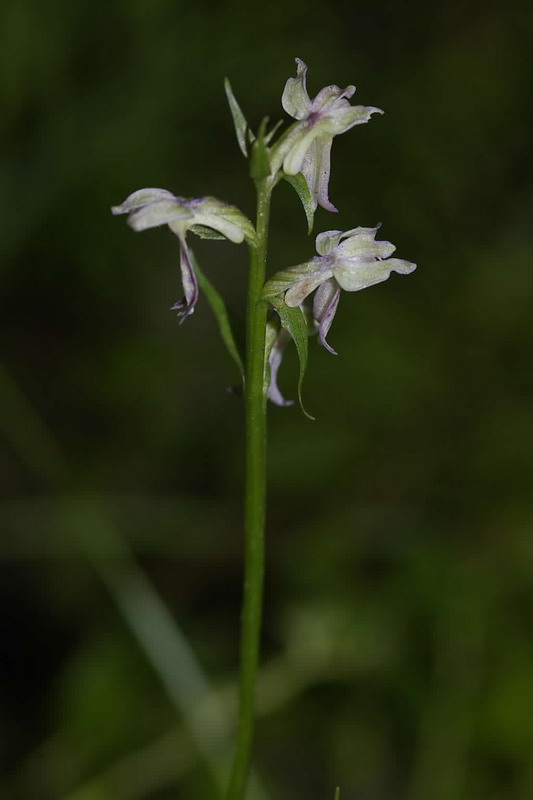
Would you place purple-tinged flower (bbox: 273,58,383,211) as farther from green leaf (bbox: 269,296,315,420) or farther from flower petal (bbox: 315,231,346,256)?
green leaf (bbox: 269,296,315,420)

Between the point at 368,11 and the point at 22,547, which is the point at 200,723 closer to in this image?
the point at 22,547

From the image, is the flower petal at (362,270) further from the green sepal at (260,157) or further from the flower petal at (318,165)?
the green sepal at (260,157)

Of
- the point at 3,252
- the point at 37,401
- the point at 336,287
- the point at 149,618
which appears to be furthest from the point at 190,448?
the point at 336,287

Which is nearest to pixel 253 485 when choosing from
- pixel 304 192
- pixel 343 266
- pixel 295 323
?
pixel 295 323

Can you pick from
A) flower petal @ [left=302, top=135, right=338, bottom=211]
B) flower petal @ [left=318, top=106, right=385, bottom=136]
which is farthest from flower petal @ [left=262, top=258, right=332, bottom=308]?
flower petal @ [left=318, top=106, right=385, bottom=136]

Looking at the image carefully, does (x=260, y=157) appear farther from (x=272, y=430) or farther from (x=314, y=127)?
(x=272, y=430)

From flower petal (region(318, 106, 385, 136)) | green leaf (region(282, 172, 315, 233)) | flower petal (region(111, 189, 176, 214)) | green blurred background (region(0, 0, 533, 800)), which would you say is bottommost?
green blurred background (region(0, 0, 533, 800))
